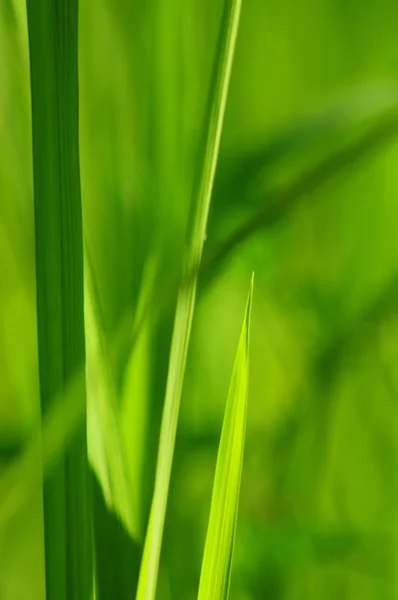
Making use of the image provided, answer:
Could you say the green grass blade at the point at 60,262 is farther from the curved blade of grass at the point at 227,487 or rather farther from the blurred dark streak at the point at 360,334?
the blurred dark streak at the point at 360,334

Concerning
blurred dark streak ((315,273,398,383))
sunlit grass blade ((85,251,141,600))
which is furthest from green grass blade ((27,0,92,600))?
blurred dark streak ((315,273,398,383))

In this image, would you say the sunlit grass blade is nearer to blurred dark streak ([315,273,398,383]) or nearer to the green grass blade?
the green grass blade

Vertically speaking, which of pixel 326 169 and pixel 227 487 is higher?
pixel 326 169

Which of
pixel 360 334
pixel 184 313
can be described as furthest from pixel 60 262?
pixel 360 334

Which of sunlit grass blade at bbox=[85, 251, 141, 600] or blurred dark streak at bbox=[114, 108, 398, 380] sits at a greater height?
blurred dark streak at bbox=[114, 108, 398, 380]

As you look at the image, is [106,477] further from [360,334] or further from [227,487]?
[360,334]

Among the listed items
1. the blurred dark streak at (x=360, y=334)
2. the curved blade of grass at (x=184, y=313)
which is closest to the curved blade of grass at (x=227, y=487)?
the curved blade of grass at (x=184, y=313)
